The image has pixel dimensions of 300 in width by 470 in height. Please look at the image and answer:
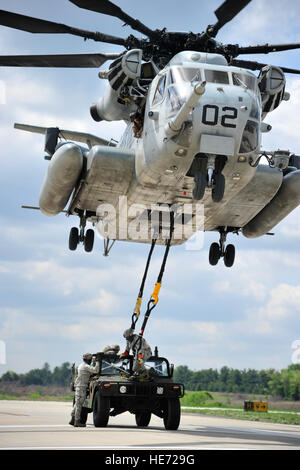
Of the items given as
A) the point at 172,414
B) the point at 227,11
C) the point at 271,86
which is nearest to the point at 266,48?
the point at 271,86

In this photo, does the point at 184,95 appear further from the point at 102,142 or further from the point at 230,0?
the point at 102,142

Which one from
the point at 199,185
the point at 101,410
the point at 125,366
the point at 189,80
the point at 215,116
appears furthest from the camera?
the point at 125,366

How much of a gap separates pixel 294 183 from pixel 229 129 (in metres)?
3.84

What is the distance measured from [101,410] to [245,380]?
53.4 metres

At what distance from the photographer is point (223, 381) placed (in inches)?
2594

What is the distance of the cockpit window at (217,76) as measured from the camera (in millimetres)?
12766

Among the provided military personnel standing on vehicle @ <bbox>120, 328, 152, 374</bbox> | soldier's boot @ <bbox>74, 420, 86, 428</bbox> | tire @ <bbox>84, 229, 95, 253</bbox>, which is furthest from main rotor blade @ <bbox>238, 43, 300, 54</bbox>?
soldier's boot @ <bbox>74, 420, 86, 428</bbox>

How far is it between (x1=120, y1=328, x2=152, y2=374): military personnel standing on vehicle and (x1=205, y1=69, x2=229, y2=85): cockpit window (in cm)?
552

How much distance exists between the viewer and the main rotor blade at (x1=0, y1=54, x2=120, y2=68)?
1446 cm

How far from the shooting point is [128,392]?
1270 centimetres

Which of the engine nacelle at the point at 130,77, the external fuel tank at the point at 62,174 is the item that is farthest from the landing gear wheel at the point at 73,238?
the engine nacelle at the point at 130,77

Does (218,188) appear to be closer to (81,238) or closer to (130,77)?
(130,77)

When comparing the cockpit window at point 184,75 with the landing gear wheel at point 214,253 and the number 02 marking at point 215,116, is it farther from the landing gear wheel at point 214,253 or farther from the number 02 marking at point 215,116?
the landing gear wheel at point 214,253
